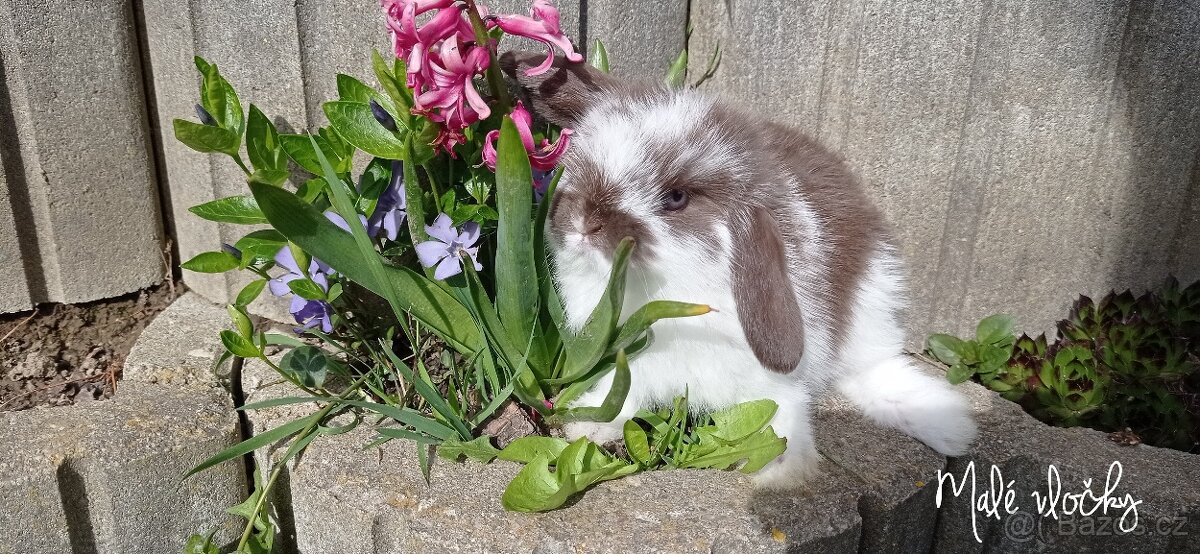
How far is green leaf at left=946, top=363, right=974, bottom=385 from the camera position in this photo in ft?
6.48

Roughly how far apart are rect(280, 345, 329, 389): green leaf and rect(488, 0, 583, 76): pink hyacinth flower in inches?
30.3

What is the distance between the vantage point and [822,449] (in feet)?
5.41

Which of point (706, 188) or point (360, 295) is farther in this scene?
point (360, 295)

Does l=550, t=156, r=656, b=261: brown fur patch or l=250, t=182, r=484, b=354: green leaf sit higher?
l=550, t=156, r=656, b=261: brown fur patch

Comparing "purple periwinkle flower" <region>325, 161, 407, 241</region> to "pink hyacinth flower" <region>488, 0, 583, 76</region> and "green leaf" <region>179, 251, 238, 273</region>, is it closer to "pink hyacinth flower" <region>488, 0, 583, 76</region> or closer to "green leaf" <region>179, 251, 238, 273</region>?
"green leaf" <region>179, 251, 238, 273</region>

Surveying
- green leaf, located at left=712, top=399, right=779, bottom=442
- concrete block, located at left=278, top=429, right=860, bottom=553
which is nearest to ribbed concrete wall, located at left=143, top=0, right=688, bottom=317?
concrete block, located at left=278, top=429, right=860, bottom=553

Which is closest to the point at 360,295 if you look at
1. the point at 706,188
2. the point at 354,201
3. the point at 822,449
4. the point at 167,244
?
→ the point at 354,201

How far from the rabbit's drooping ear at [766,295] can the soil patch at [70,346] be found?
5.11 feet

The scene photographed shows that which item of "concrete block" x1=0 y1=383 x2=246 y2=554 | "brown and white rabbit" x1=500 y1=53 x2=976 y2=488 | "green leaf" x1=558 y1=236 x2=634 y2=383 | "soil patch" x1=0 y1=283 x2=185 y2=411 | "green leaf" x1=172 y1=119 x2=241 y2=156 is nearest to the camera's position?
"green leaf" x1=558 y1=236 x2=634 y2=383

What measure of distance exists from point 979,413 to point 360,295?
1.44 m

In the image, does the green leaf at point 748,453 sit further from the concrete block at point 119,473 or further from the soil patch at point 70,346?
the soil patch at point 70,346

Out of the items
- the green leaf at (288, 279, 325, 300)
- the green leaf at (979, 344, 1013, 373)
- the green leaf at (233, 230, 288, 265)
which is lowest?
the green leaf at (979, 344, 1013, 373)

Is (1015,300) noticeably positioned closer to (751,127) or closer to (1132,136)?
(1132,136)

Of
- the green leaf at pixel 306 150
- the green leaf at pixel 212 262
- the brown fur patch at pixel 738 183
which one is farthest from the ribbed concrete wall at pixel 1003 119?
the green leaf at pixel 212 262
